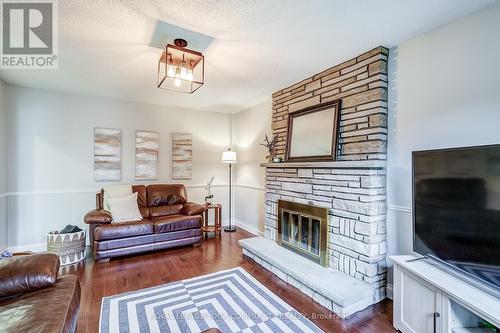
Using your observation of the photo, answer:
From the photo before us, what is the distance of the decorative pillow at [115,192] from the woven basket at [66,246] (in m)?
0.59

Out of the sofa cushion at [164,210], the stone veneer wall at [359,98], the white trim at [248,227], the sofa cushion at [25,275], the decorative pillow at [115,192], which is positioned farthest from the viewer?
the white trim at [248,227]

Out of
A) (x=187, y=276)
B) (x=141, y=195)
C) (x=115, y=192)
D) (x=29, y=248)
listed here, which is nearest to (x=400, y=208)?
(x=187, y=276)

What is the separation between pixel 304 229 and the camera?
3.05 m

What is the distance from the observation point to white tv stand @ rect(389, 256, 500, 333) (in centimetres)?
139

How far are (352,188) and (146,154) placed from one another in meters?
3.62

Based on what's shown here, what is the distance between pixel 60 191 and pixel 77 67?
208 centimetres

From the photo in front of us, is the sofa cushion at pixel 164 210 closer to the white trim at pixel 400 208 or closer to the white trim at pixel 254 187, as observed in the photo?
the white trim at pixel 254 187

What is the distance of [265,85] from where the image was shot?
11.7ft

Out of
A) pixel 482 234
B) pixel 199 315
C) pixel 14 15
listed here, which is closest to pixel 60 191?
pixel 14 15

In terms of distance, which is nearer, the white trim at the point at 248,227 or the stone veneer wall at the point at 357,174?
the stone veneer wall at the point at 357,174

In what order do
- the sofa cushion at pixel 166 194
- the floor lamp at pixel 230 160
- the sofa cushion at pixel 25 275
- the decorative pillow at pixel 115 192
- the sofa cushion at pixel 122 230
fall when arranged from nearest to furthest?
the sofa cushion at pixel 25 275
the sofa cushion at pixel 122 230
the decorative pillow at pixel 115 192
the sofa cushion at pixel 166 194
the floor lamp at pixel 230 160

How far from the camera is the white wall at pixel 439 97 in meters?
1.78

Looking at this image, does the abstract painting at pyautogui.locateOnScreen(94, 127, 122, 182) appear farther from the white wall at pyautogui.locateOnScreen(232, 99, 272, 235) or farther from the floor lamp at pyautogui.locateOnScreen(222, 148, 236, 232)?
the white wall at pyautogui.locateOnScreen(232, 99, 272, 235)

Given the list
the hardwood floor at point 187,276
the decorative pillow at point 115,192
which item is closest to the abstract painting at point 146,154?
the decorative pillow at point 115,192
